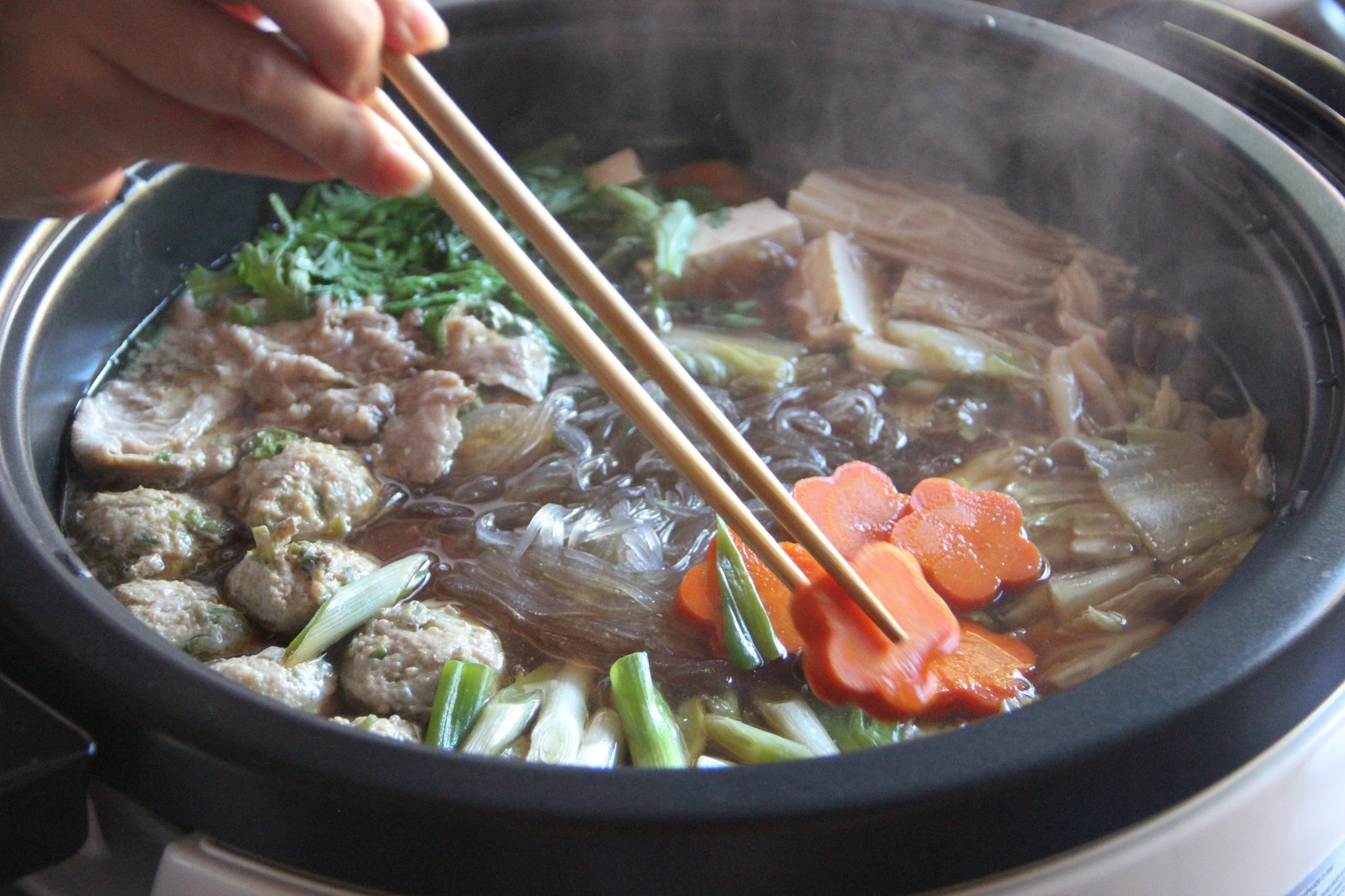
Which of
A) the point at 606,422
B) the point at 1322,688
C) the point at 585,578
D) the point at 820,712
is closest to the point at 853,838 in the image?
the point at 820,712

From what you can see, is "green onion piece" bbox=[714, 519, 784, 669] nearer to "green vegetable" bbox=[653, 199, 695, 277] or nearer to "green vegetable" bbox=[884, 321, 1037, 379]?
"green vegetable" bbox=[884, 321, 1037, 379]

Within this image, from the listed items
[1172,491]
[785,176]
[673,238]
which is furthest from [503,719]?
[785,176]

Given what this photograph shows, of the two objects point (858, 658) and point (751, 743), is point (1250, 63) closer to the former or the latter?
point (858, 658)

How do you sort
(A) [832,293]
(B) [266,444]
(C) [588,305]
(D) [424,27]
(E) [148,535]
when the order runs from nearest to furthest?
(D) [424,27]
(C) [588,305]
(E) [148,535]
(B) [266,444]
(A) [832,293]

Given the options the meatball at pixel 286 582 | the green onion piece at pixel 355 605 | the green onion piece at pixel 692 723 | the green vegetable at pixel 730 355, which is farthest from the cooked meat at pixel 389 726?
the green vegetable at pixel 730 355

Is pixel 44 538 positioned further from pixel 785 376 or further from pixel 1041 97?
pixel 1041 97

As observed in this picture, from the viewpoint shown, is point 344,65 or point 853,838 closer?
point 344,65

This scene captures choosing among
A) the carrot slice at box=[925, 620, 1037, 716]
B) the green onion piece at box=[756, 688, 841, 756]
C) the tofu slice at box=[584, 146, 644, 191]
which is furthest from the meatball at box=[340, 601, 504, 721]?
the tofu slice at box=[584, 146, 644, 191]
